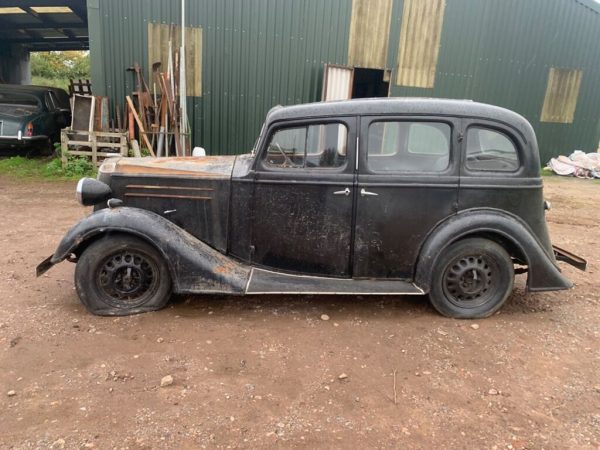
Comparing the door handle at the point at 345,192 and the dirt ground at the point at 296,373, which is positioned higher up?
the door handle at the point at 345,192

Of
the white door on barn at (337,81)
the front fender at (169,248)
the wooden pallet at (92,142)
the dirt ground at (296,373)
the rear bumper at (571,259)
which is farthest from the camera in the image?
the white door on barn at (337,81)

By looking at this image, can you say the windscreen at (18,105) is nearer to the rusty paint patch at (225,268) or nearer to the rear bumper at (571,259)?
the rusty paint patch at (225,268)

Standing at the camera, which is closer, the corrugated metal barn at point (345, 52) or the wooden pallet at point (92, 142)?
the wooden pallet at point (92, 142)

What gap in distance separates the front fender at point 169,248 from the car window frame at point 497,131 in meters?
2.20

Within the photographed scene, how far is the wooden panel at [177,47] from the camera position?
10.7 meters

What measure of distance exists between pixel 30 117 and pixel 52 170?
6.69 feet

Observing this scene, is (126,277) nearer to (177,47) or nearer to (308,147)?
(308,147)

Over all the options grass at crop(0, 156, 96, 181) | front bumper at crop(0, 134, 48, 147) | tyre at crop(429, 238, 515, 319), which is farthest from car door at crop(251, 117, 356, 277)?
front bumper at crop(0, 134, 48, 147)

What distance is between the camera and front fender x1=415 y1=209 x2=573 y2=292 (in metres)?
4.00

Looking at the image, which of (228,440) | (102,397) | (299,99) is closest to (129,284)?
(102,397)

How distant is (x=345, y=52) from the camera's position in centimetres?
1181

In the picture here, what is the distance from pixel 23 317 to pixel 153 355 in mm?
1378

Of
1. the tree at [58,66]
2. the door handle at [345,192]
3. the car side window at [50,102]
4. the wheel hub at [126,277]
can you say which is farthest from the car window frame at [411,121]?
the tree at [58,66]

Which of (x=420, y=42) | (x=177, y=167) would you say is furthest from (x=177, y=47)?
(x=177, y=167)
